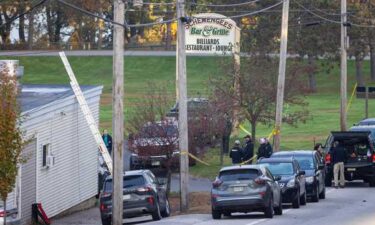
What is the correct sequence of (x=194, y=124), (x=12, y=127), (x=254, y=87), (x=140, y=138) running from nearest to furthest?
(x=12, y=127), (x=140, y=138), (x=194, y=124), (x=254, y=87)

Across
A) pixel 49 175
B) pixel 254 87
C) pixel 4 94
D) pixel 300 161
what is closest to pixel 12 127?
pixel 4 94

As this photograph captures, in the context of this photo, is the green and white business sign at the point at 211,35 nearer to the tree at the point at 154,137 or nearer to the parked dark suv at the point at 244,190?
the tree at the point at 154,137

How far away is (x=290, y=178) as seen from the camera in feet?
105

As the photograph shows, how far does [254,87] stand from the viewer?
1866 inches

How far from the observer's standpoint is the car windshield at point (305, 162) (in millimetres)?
34997

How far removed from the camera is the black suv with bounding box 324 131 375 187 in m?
39.3

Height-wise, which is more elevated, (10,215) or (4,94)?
(4,94)

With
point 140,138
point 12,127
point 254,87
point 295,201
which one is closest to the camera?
point 12,127

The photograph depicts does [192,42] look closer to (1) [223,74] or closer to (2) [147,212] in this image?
(1) [223,74]

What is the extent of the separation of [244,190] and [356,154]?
12605 millimetres

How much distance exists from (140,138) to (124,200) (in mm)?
8765

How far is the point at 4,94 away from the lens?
25.4 m

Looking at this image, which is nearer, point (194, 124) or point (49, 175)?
point (49, 175)

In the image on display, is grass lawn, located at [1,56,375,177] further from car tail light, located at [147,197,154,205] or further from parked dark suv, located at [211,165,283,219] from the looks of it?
parked dark suv, located at [211,165,283,219]
